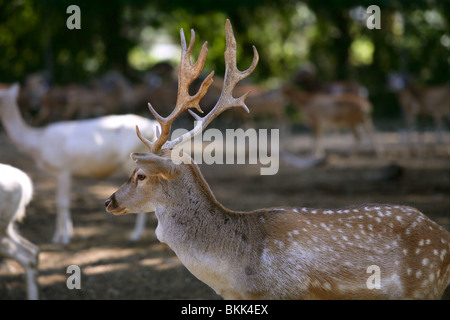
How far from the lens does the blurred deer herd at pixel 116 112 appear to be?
7.03 m

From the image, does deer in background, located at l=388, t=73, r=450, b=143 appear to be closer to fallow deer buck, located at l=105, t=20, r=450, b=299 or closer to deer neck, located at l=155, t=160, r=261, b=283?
fallow deer buck, located at l=105, t=20, r=450, b=299

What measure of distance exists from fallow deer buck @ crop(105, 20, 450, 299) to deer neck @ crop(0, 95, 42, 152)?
3.78 meters

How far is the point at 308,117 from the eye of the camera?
13336 millimetres

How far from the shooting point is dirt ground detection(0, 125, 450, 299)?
18.0ft

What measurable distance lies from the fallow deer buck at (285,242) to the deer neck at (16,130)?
3.78 meters

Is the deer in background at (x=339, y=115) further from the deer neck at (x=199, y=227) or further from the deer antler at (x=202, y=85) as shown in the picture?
the deer neck at (x=199, y=227)

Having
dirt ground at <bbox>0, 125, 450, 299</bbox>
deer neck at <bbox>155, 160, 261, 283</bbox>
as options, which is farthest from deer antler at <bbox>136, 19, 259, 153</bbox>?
dirt ground at <bbox>0, 125, 450, 299</bbox>

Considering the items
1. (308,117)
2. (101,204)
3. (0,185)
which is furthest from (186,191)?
(308,117)

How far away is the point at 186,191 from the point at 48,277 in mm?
2717

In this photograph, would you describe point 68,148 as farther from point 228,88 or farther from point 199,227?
point 199,227

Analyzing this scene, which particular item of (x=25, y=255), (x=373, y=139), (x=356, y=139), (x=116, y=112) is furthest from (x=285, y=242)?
(x=116, y=112)

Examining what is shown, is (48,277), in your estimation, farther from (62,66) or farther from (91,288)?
Answer: (62,66)

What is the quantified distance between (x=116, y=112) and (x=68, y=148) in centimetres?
1098

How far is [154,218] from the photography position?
319 inches
